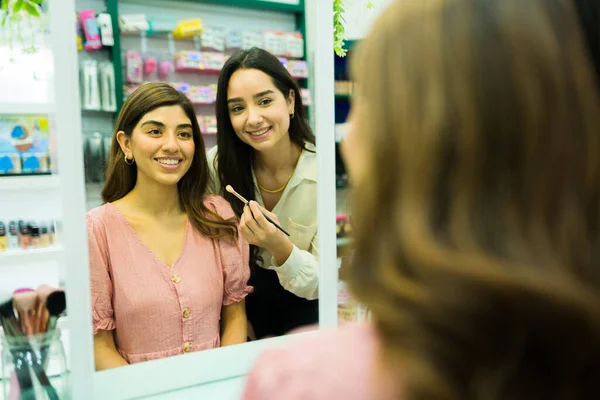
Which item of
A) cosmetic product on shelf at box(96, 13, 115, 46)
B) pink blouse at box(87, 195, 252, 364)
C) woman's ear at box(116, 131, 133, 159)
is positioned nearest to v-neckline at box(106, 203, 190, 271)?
pink blouse at box(87, 195, 252, 364)

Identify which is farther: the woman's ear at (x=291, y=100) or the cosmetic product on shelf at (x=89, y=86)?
the woman's ear at (x=291, y=100)

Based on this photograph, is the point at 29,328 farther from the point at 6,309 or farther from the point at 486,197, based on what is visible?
the point at 486,197

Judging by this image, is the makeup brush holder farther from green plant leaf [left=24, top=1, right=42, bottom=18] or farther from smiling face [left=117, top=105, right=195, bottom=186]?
green plant leaf [left=24, top=1, right=42, bottom=18]

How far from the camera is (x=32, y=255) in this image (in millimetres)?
948

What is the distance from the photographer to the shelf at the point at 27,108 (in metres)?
0.91

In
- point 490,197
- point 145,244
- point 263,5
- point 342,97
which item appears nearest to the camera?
point 490,197

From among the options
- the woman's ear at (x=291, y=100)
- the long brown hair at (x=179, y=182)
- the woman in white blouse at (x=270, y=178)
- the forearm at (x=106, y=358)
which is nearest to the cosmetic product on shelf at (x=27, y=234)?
the long brown hair at (x=179, y=182)

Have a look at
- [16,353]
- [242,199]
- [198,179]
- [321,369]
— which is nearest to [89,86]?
[198,179]

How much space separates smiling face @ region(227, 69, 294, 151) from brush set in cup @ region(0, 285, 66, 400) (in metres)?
0.52

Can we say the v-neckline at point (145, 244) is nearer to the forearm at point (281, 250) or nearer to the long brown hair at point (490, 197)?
the forearm at point (281, 250)

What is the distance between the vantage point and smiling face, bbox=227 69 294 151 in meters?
1.08

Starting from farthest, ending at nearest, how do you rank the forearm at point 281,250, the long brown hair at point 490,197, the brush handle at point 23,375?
the forearm at point 281,250 → the brush handle at point 23,375 → the long brown hair at point 490,197

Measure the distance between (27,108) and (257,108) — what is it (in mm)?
452

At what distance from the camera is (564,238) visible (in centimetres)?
39
